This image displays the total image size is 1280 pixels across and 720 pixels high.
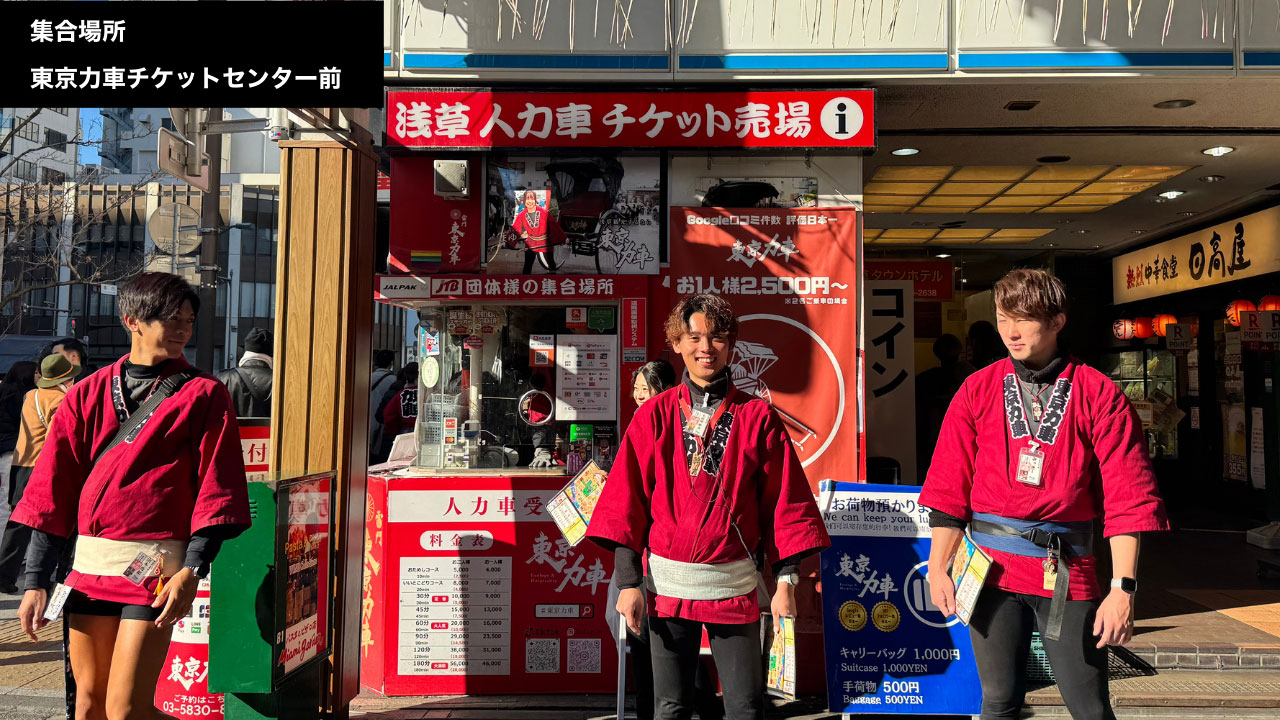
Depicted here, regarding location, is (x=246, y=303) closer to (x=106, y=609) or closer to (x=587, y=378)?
(x=587, y=378)

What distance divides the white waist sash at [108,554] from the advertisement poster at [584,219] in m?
2.62

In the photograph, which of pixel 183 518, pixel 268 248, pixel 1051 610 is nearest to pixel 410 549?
pixel 183 518

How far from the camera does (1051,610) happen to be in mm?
2738

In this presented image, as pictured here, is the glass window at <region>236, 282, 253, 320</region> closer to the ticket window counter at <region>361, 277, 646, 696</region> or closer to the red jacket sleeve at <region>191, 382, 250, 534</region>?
the ticket window counter at <region>361, 277, 646, 696</region>

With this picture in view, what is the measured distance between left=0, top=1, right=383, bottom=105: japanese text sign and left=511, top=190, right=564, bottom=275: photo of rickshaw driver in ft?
3.36

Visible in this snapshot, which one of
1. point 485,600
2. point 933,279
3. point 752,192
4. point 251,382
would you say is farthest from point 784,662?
point 933,279

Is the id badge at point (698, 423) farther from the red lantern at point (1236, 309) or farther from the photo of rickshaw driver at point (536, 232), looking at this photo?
the red lantern at point (1236, 309)

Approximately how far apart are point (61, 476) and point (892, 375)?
5675mm

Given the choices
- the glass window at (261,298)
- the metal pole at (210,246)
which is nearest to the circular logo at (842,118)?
the metal pole at (210,246)

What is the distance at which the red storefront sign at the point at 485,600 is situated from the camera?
4.73 metres

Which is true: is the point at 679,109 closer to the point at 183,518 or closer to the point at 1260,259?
the point at 183,518

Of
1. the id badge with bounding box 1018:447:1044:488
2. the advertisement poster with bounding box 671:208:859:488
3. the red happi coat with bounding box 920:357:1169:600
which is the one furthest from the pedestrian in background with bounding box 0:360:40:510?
the id badge with bounding box 1018:447:1044:488

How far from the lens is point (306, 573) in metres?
3.96

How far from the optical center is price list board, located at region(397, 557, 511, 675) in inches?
186
